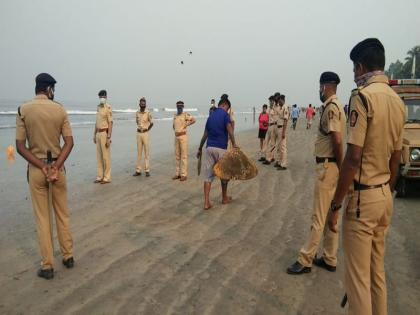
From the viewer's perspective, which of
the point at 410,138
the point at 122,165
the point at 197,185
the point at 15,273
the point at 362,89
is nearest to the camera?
the point at 362,89

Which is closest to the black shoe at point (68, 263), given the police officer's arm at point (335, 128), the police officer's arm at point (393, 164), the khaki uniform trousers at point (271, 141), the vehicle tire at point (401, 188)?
the police officer's arm at point (335, 128)

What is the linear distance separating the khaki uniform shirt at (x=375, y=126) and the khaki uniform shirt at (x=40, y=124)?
3206mm

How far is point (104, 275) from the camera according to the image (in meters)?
4.34

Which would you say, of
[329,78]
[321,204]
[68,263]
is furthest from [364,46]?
[68,263]

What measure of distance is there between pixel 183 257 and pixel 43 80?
2.72m

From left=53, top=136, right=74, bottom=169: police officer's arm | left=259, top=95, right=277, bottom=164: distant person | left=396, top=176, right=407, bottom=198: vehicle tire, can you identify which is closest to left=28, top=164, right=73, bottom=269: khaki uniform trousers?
left=53, top=136, right=74, bottom=169: police officer's arm

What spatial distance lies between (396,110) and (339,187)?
0.68 meters

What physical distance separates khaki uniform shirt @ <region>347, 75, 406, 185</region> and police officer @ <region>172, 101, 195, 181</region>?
7.28 m

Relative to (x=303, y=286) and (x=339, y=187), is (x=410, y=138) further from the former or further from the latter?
(x=339, y=187)

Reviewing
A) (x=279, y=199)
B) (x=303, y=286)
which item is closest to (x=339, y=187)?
(x=303, y=286)

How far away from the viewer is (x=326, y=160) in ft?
14.1

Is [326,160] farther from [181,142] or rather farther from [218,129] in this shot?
[181,142]

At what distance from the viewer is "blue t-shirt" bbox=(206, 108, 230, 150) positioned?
709 cm

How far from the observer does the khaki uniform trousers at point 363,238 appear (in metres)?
2.81
